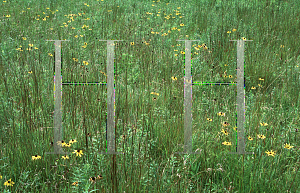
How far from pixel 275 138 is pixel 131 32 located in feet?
11.1

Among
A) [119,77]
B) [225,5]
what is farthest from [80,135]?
[225,5]

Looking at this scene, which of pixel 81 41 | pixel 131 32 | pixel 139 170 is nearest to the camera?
pixel 139 170

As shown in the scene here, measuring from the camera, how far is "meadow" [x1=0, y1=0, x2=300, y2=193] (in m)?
1.94

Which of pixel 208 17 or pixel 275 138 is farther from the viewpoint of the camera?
pixel 208 17

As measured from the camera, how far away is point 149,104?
2832mm

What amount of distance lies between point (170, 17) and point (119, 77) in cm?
312

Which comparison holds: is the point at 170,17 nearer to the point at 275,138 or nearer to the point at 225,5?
the point at 225,5

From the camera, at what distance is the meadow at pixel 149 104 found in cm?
194

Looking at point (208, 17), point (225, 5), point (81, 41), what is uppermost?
point (225, 5)

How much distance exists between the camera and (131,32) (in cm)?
512

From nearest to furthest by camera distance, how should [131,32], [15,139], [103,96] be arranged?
[15,139] → [103,96] → [131,32]

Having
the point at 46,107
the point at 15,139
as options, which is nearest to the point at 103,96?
the point at 46,107

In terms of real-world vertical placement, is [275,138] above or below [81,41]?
below

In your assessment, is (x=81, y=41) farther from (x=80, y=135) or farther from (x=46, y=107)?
(x=80, y=135)
